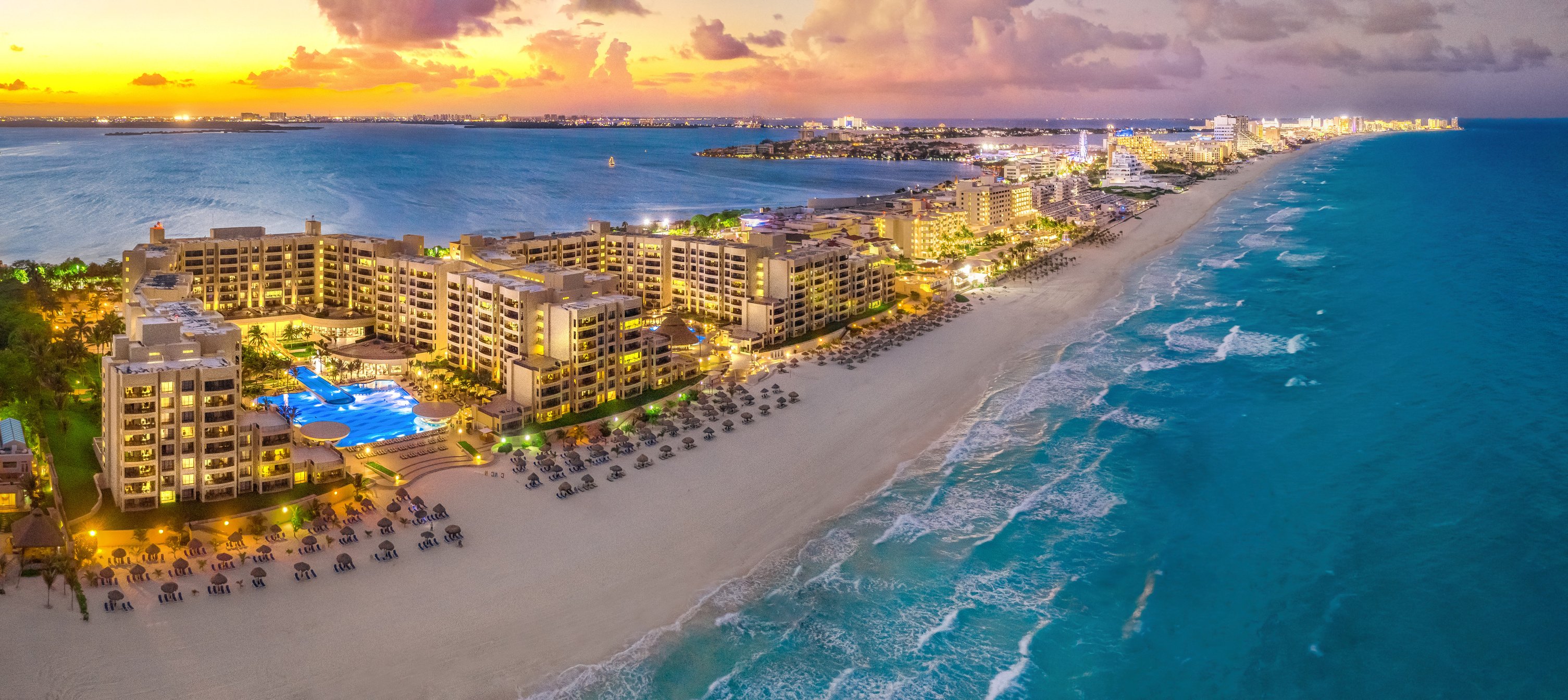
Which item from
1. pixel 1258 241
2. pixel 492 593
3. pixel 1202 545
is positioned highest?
pixel 1258 241

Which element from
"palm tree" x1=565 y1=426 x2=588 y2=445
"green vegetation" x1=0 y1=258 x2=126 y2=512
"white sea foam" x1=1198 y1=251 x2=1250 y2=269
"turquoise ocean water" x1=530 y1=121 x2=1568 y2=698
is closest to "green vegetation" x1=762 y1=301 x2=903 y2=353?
"turquoise ocean water" x1=530 y1=121 x2=1568 y2=698

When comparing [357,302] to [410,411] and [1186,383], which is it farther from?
[1186,383]

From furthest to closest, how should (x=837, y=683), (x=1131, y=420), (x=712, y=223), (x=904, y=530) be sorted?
(x=712, y=223)
(x=1131, y=420)
(x=904, y=530)
(x=837, y=683)

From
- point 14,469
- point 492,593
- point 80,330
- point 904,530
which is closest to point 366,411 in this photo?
point 14,469

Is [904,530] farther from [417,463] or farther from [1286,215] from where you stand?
[1286,215]

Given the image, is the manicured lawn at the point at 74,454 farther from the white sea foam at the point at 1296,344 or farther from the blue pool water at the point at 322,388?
the white sea foam at the point at 1296,344

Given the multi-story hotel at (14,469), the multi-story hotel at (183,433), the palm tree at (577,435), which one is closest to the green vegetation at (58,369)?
the multi-story hotel at (14,469)

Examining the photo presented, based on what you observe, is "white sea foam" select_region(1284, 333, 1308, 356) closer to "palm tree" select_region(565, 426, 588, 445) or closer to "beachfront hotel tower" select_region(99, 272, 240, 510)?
"palm tree" select_region(565, 426, 588, 445)
